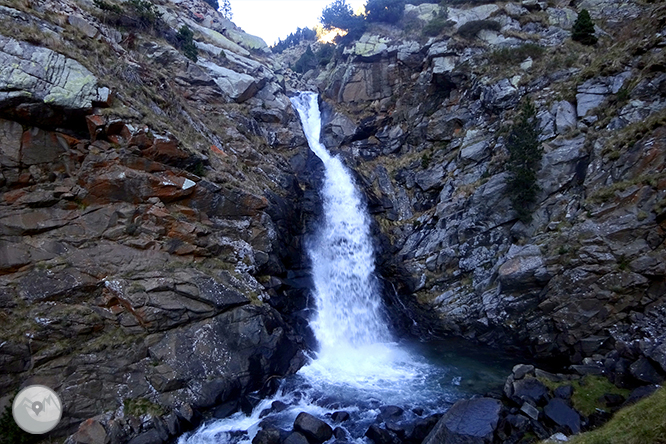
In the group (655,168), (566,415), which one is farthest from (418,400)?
(655,168)

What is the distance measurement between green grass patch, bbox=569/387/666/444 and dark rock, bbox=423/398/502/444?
11.0 ft

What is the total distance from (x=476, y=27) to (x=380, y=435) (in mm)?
33993

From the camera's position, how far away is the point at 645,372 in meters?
12.1

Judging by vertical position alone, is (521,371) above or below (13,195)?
below

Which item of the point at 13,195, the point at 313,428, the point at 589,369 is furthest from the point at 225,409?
the point at 589,369

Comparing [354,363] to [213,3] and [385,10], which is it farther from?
[213,3]

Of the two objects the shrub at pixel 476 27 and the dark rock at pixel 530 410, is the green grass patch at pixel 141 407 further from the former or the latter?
the shrub at pixel 476 27

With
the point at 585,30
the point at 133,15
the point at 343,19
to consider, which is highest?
the point at 343,19

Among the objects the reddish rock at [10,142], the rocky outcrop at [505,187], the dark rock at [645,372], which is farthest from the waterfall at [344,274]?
the reddish rock at [10,142]

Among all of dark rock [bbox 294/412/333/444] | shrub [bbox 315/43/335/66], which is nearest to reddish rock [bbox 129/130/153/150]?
dark rock [bbox 294/412/333/444]

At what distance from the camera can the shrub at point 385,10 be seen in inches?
1724

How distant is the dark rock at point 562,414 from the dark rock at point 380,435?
486 cm

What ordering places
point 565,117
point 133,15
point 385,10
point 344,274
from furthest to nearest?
1. point 385,10
2. point 133,15
3. point 344,274
4. point 565,117

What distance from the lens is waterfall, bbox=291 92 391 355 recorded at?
69.3 feet
